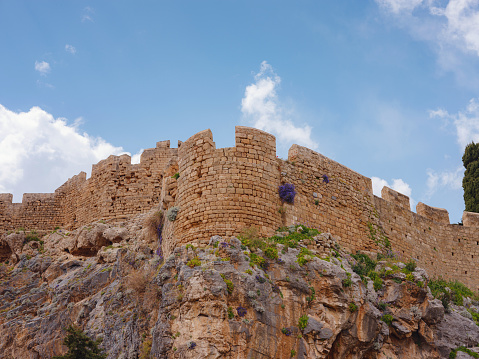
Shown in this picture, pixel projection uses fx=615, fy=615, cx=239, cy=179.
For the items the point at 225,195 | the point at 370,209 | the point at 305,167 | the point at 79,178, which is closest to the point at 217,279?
the point at 225,195

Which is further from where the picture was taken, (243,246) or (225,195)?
(225,195)

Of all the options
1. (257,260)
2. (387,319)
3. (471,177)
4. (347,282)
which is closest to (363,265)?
(387,319)

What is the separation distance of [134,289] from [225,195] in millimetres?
3931

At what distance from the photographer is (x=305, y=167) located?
770 inches

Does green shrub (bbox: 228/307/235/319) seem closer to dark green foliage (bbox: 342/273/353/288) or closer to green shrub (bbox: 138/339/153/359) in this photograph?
green shrub (bbox: 138/339/153/359)

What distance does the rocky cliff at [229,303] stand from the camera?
14.4 m

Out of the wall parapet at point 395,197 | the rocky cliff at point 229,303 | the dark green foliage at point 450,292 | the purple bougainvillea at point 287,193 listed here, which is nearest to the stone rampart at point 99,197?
the rocky cliff at point 229,303

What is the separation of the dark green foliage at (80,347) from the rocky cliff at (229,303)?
27.7 inches

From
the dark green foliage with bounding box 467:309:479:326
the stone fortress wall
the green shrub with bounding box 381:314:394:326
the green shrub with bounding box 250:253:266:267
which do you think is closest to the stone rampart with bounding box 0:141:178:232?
the stone fortress wall

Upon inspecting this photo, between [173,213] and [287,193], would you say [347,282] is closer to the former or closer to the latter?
[287,193]

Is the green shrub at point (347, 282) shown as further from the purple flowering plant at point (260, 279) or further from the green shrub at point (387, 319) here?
the purple flowering plant at point (260, 279)

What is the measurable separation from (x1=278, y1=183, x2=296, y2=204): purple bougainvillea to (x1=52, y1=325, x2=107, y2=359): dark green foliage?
21.6 feet

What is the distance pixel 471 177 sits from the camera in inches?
1288

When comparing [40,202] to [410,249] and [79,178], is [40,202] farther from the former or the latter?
[410,249]
